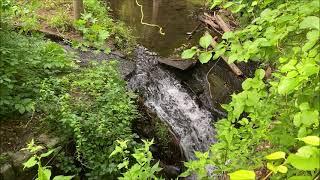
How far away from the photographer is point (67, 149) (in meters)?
5.41

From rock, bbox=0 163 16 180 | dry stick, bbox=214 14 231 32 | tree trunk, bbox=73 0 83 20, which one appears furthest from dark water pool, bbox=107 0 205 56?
rock, bbox=0 163 16 180

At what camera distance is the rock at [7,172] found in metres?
4.69

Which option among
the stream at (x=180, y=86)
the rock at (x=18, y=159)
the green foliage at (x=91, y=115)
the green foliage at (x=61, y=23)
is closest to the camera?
the rock at (x=18, y=159)

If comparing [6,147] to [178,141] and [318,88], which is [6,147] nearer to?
[178,141]

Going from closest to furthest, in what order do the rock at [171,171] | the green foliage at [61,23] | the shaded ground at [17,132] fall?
the shaded ground at [17,132], the rock at [171,171], the green foliage at [61,23]

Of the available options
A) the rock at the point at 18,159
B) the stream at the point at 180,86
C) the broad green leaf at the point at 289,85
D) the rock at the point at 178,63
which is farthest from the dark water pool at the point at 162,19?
the broad green leaf at the point at 289,85

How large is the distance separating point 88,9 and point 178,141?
5.62m

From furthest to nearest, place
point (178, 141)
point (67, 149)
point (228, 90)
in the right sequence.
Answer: point (228, 90) < point (178, 141) < point (67, 149)

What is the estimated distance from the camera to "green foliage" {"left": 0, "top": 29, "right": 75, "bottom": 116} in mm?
5039

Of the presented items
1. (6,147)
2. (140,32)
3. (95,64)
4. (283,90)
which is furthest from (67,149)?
(140,32)

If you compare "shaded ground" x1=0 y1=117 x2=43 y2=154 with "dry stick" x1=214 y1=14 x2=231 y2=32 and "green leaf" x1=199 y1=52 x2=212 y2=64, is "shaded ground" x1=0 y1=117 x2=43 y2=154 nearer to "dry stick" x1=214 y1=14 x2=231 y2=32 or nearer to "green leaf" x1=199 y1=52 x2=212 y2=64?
"green leaf" x1=199 y1=52 x2=212 y2=64

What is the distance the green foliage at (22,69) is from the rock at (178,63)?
3306 millimetres

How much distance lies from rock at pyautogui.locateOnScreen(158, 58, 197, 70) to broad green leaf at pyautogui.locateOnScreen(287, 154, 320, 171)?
7714 mm

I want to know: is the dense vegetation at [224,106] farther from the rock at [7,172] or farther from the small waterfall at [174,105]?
the small waterfall at [174,105]
